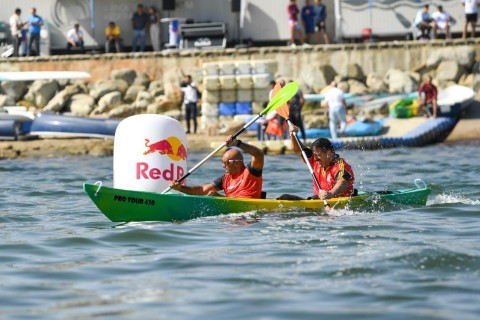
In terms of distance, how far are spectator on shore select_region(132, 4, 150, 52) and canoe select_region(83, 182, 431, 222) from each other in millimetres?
20039

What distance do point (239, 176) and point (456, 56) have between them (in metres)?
17.9

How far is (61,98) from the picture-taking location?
1294 inches

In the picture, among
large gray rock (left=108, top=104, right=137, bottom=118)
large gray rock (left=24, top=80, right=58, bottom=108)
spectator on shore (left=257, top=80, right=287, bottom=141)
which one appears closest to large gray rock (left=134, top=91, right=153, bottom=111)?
large gray rock (left=108, top=104, right=137, bottom=118)

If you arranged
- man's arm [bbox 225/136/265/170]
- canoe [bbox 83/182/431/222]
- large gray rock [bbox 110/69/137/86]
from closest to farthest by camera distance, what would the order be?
canoe [bbox 83/182/431/222], man's arm [bbox 225/136/265/170], large gray rock [bbox 110/69/137/86]

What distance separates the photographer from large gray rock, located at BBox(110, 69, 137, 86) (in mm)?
33156

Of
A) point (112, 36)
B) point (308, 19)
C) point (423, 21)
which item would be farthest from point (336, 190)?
point (112, 36)

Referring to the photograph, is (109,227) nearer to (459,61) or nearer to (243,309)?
(243,309)

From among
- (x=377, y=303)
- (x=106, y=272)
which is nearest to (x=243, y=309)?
(x=377, y=303)

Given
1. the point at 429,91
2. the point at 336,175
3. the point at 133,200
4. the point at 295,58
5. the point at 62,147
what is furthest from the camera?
the point at 295,58

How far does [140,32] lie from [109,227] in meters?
20.6

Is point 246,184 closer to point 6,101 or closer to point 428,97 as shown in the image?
point 428,97

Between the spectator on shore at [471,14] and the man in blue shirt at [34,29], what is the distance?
1099cm

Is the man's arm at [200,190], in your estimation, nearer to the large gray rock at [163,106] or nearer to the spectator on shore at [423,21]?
the large gray rock at [163,106]

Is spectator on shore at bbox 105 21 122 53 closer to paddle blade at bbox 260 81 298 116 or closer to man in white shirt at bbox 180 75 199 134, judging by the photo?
man in white shirt at bbox 180 75 199 134
